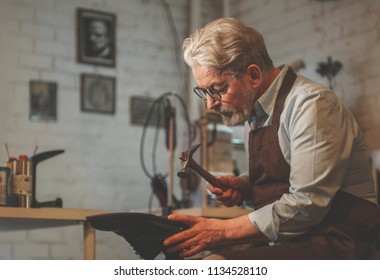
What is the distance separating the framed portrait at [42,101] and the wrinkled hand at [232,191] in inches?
77.7

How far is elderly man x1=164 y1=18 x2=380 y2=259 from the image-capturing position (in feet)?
5.06

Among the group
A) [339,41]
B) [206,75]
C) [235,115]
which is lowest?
[235,115]

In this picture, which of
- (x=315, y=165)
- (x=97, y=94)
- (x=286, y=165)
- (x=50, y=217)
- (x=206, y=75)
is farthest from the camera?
(x=97, y=94)

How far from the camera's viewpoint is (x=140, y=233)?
155 centimetres

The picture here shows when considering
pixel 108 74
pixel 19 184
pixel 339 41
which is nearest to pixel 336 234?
pixel 19 184

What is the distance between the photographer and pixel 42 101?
12.1ft

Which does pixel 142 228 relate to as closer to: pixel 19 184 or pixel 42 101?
pixel 19 184

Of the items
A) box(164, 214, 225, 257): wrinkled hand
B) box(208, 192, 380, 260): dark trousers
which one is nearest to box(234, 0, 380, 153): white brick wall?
box(208, 192, 380, 260): dark trousers

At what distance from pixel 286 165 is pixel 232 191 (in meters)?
0.26

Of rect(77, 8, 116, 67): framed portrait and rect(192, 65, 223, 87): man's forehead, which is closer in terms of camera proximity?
rect(192, 65, 223, 87): man's forehead

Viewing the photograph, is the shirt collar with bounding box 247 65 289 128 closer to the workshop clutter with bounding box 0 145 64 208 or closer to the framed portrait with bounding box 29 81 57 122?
the workshop clutter with bounding box 0 145 64 208

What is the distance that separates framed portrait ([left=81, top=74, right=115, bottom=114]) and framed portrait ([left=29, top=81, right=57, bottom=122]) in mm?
177

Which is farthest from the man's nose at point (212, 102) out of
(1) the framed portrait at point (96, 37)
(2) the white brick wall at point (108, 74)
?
(1) the framed portrait at point (96, 37)
